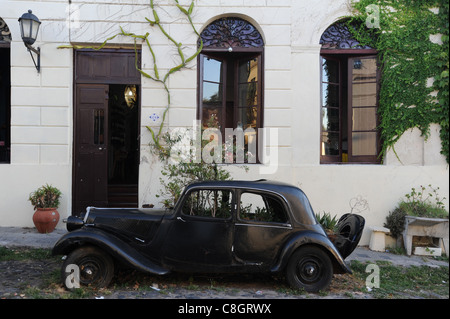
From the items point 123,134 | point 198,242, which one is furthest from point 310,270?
point 123,134

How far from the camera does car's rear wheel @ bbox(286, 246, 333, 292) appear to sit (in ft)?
14.0

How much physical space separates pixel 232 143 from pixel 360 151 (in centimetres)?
288

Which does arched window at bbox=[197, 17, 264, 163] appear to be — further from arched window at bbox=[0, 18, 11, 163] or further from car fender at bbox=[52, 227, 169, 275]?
arched window at bbox=[0, 18, 11, 163]

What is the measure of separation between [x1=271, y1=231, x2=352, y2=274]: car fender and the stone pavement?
81.5 inches

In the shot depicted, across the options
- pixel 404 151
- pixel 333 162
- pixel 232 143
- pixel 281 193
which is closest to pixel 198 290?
pixel 281 193

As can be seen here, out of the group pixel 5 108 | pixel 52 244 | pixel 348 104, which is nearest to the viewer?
pixel 52 244

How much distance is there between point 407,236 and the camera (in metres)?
6.54

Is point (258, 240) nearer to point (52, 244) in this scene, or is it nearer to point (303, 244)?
point (303, 244)

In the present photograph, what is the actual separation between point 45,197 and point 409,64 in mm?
7955

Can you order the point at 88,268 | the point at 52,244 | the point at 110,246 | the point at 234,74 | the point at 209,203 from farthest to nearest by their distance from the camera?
the point at 234,74
the point at 52,244
the point at 209,203
the point at 88,268
the point at 110,246

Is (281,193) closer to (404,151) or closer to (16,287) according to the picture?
(16,287)

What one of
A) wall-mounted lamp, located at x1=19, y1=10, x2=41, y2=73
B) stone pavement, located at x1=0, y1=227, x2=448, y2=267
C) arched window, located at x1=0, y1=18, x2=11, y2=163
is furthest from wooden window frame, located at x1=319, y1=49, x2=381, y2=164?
arched window, located at x1=0, y1=18, x2=11, y2=163

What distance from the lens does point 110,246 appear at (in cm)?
399

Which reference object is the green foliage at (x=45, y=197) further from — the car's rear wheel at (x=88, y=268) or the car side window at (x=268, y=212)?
the car side window at (x=268, y=212)
